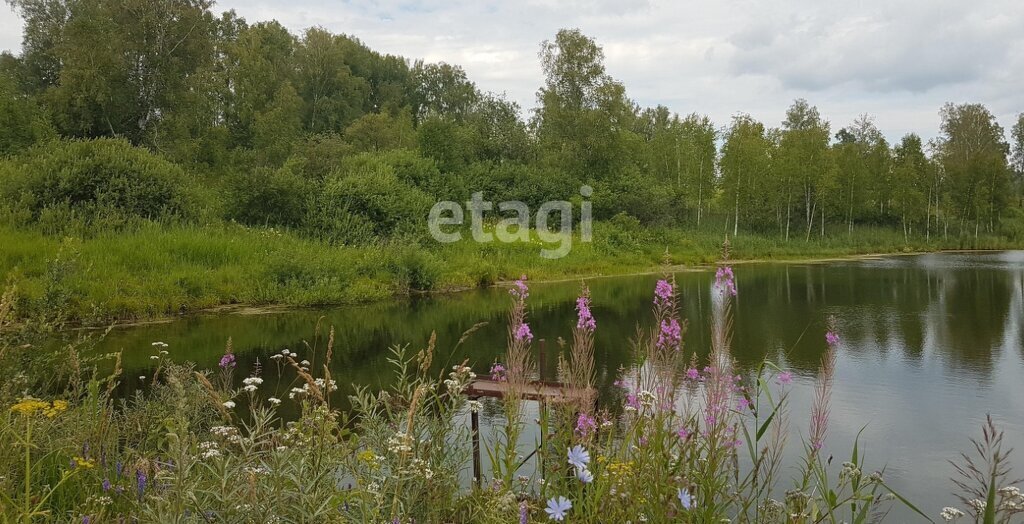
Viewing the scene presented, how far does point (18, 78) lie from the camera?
32.9 m

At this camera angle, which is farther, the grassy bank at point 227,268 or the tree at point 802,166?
the tree at point 802,166

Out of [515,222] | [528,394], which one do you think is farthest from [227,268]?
[515,222]

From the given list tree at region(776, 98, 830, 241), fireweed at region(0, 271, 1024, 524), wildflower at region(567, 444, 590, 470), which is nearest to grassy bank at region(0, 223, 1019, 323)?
fireweed at region(0, 271, 1024, 524)

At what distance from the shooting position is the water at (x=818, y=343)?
6.36 meters

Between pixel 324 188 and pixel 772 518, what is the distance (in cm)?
1861

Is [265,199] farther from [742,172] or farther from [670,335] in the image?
[742,172]

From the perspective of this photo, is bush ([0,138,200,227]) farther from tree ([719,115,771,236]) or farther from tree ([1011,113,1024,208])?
tree ([1011,113,1024,208])

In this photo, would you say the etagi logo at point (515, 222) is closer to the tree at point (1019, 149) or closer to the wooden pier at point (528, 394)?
the wooden pier at point (528, 394)

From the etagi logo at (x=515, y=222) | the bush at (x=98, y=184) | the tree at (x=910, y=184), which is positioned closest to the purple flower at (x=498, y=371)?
the bush at (x=98, y=184)

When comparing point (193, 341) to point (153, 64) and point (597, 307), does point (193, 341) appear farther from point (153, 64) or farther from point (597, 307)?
point (153, 64)

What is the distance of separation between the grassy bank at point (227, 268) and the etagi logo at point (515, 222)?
601 millimetres

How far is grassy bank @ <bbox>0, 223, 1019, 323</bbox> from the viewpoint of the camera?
38.3 ft

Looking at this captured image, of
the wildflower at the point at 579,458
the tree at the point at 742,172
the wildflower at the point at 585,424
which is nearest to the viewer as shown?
the wildflower at the point at 579,458

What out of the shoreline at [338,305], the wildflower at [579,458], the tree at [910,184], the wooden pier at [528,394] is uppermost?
the tree at [910,184]
